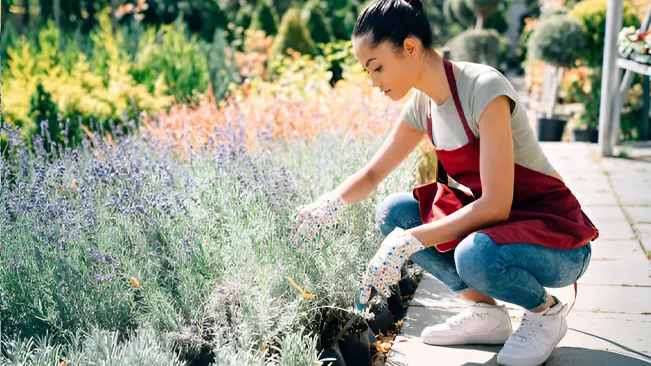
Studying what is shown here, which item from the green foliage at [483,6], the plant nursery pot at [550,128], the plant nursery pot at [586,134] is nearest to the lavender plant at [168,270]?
the plant nursery pot at [586,134]

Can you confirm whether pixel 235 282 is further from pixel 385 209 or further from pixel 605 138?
pixel 605 138

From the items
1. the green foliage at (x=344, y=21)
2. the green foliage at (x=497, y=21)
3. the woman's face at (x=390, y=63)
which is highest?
the woman's face at (x=390, y=63)

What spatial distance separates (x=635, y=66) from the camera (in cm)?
490

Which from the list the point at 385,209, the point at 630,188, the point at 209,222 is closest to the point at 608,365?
the point at 385,209

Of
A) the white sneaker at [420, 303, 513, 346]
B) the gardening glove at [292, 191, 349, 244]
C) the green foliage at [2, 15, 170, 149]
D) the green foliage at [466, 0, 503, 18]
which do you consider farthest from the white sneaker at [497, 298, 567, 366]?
the green foliage at [466, 0, 503, 18]

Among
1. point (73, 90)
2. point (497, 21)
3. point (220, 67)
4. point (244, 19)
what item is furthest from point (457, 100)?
point (497, 21)

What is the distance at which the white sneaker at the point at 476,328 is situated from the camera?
251 cm

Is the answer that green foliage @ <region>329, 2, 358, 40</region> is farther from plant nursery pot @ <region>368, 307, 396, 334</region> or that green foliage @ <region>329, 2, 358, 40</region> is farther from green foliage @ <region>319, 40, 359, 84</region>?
plant nursery pot @ <region>368, 307, 396, 334</region>

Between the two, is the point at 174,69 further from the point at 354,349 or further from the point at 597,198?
the point at 354,349

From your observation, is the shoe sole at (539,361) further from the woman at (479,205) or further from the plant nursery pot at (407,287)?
the plant nursery pot at (407,287)

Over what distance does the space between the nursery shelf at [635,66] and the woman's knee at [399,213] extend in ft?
8.64

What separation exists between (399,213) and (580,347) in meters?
0.76

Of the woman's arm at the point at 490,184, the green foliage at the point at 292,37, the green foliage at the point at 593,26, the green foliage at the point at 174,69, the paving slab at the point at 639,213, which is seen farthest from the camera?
the green foliage at the point at 292,37

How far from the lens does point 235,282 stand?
7.45 ft
